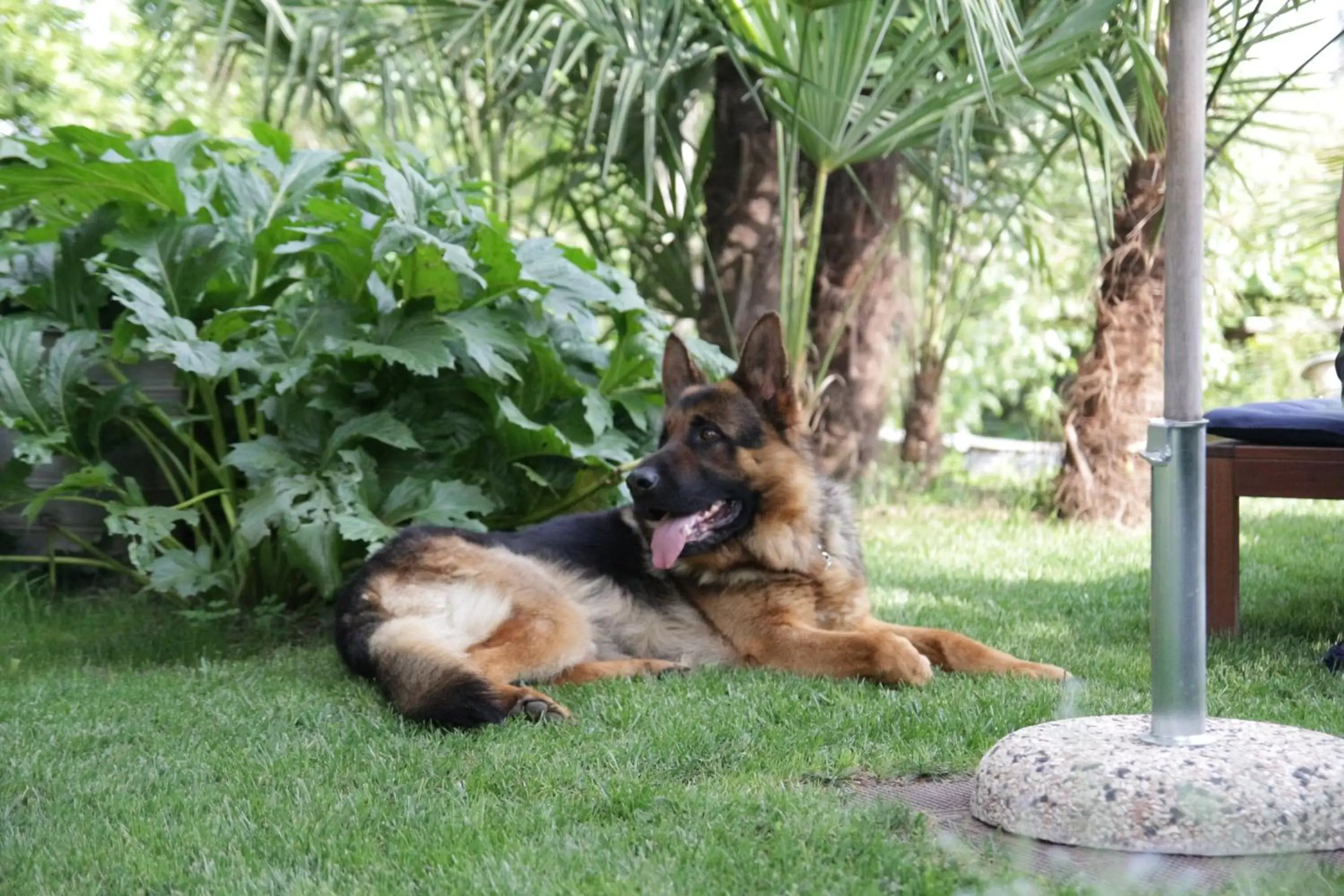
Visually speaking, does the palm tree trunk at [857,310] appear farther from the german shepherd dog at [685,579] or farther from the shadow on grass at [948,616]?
the german shepherd dog at [685,579]

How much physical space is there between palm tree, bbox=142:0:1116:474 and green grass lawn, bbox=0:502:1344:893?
2.11 m

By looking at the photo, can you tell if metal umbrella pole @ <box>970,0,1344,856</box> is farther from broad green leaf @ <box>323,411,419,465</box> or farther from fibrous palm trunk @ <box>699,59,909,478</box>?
fibrous palm trunk @ <box>699,59,909,478</box>

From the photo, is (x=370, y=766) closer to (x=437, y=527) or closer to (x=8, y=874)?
(x=8, y=874)

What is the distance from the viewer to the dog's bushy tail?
3293mm

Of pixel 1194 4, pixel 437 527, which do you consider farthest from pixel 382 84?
pixel 1194 4

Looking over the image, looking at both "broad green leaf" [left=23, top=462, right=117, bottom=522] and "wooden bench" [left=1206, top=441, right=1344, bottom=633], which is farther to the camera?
"broad green leaf" [left=23, top=462, right=117, bottom=522]

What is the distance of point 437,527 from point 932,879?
257cm

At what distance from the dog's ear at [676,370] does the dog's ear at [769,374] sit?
0.20m

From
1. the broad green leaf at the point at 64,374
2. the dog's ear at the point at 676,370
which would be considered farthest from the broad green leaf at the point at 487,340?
the broad green leaf at the point at 64,374

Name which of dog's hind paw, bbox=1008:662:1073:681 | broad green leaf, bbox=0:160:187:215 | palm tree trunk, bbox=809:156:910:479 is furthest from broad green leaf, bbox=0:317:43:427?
palm tree trunk, bbox=809:156:910:479

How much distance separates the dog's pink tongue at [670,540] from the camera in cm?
434

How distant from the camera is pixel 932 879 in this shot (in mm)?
2176

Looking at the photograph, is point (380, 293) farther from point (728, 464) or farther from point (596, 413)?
point (728, 464)

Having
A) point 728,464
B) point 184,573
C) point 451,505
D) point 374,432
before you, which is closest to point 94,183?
point 374,432
